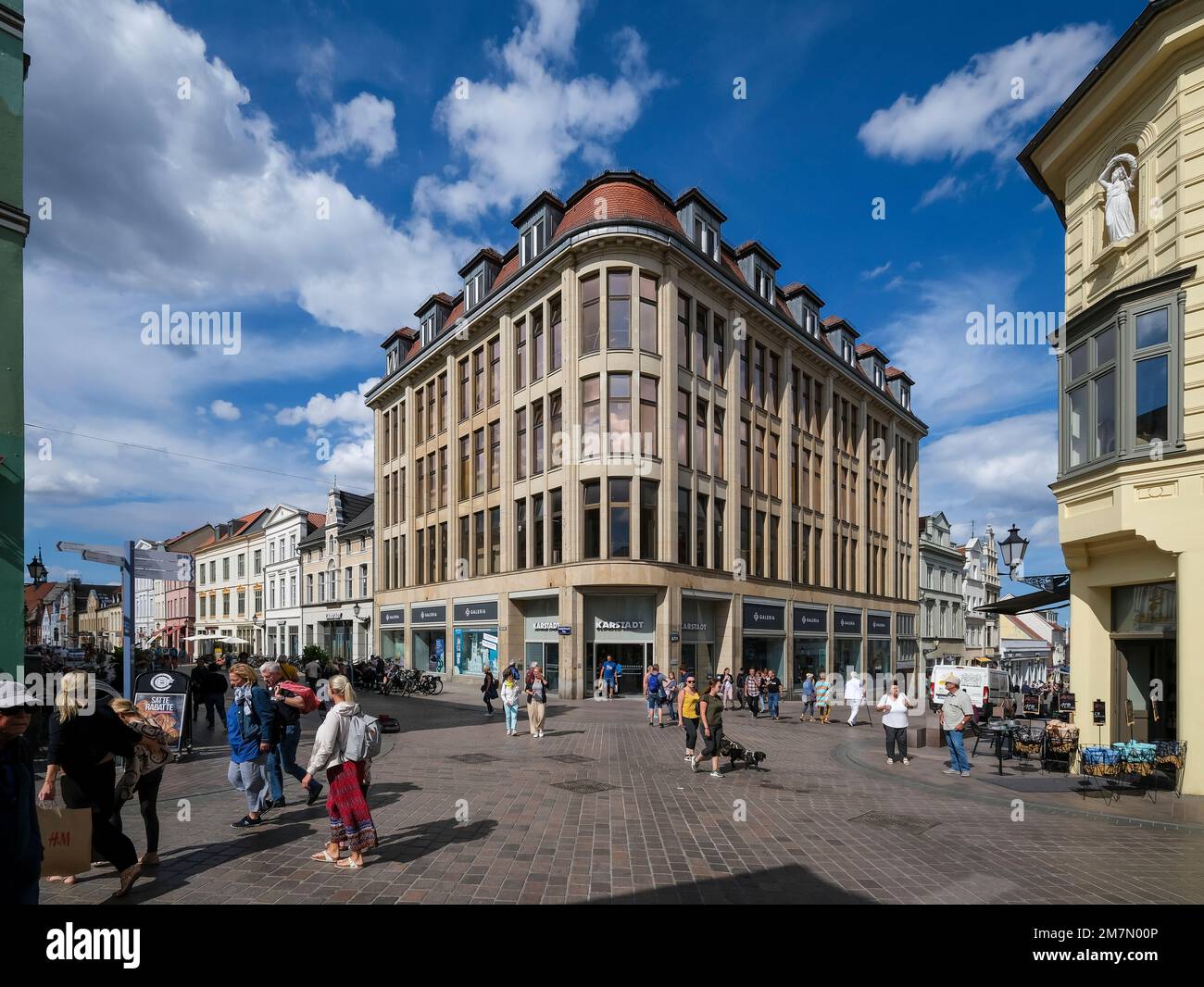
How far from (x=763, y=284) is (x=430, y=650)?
84.1 feet

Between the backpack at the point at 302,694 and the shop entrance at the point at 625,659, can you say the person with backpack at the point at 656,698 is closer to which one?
the shop entrance at the point at 625,659

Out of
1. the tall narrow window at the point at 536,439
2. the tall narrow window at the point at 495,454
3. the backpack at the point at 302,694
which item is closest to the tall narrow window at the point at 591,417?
the tall narrow window at the point at 536,439

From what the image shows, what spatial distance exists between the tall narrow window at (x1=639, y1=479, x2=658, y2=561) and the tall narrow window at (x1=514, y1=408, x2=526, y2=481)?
5864 millimetres

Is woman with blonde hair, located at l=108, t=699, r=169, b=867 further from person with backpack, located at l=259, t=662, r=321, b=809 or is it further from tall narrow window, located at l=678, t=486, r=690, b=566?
tall narrow window, located at l=678, t=486, r=690, b=566

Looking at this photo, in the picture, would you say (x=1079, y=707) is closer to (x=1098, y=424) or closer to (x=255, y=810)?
(x=1098, y=424)

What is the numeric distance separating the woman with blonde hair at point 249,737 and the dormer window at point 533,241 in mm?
25343

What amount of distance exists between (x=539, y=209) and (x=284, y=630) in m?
42.5

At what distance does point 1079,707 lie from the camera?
12836 millimetres

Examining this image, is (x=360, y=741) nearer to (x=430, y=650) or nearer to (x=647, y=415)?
(x=647, y=415)

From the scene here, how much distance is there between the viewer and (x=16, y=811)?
3709 mm

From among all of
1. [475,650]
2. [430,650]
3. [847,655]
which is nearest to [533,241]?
[475,650]

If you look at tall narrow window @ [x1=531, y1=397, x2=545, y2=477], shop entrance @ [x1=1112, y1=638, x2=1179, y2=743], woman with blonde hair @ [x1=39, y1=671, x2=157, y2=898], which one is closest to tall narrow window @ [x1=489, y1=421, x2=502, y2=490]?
tall narrow window @ [x1=531, y1=397, x2=545, y2=477]

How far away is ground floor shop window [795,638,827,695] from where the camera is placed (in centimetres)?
3509
